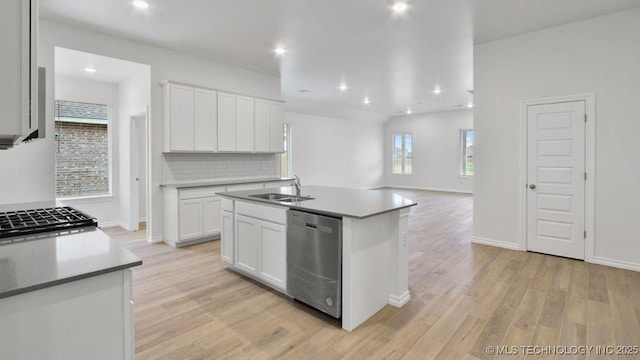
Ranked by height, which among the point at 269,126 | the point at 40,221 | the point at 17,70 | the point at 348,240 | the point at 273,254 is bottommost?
the point at 273,254

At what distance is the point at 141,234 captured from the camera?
17.9 feet

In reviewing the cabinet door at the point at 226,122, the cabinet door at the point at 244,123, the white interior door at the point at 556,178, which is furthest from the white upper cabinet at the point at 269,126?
the white interior door at the point at 556,178

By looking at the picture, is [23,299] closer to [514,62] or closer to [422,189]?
[514,62]

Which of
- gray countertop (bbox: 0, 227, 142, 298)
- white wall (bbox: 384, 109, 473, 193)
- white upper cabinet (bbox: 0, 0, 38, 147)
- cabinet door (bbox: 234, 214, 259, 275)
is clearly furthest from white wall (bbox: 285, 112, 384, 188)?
white upper cabinet (bbox: 0, 0, 38, 147)

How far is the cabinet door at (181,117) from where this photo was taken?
4.75 meters

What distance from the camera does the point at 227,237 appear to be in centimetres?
364

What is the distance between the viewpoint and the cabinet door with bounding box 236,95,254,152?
556cm

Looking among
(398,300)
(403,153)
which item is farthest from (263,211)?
→ (403,153)

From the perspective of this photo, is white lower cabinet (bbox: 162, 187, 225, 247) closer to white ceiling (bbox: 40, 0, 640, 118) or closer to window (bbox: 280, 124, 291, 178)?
white ceiling (bbox: 40, 0, 640, 118)

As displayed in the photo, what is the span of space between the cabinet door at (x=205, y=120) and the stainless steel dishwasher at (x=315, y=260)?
2.95 m

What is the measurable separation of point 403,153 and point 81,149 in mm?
10809

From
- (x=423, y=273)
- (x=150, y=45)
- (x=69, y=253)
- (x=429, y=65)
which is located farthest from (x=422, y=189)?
(x=69, y=253)

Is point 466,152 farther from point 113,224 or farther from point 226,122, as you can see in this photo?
point 113,224

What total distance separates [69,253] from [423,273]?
127 inches
